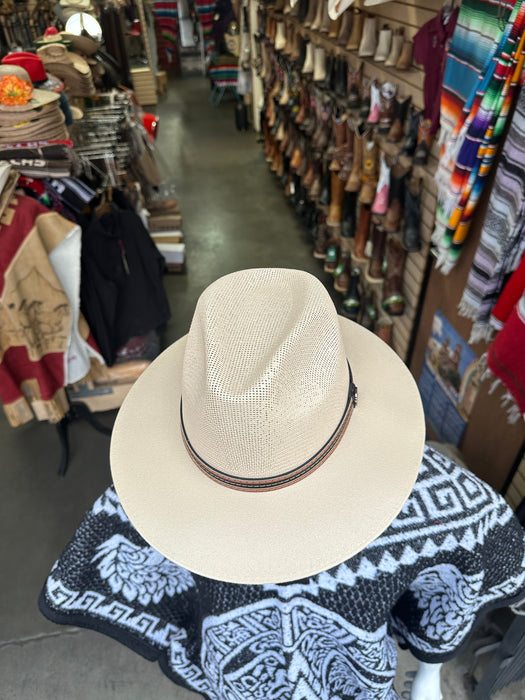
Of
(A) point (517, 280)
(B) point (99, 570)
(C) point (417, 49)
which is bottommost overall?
(B) point (99, 570)

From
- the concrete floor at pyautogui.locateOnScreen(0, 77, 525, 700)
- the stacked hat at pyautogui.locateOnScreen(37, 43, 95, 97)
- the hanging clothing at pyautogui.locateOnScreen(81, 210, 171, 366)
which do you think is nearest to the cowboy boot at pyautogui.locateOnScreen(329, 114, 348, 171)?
the concrete floor at pyautogui.locateOnScreen(0, 77, 525, 700)

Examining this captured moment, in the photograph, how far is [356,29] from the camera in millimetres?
2859

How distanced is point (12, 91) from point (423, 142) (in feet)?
6.23

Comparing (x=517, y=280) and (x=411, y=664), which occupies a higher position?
(x=517, y=280)

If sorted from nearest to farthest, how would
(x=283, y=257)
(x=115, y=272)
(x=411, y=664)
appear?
(x=411, y=664) < (x=115, y=272) < (x=283, y=257)

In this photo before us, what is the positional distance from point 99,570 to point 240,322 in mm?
762

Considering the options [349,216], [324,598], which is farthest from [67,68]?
[324,598]

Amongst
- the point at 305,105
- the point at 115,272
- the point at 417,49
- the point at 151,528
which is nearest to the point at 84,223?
the point at 115,272

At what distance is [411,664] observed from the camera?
192 centimetres

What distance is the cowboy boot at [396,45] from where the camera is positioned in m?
2.37

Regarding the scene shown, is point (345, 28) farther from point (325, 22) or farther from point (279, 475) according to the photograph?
point (279, 475)

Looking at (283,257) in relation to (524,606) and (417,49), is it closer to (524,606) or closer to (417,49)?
(417,49)

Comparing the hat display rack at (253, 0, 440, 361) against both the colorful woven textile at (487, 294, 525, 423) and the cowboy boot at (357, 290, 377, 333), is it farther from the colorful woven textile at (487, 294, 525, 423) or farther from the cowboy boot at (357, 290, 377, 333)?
the colorful woven textile at (487, 294, 525, 423)

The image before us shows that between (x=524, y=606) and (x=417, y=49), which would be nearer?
(x=524, y=606)
